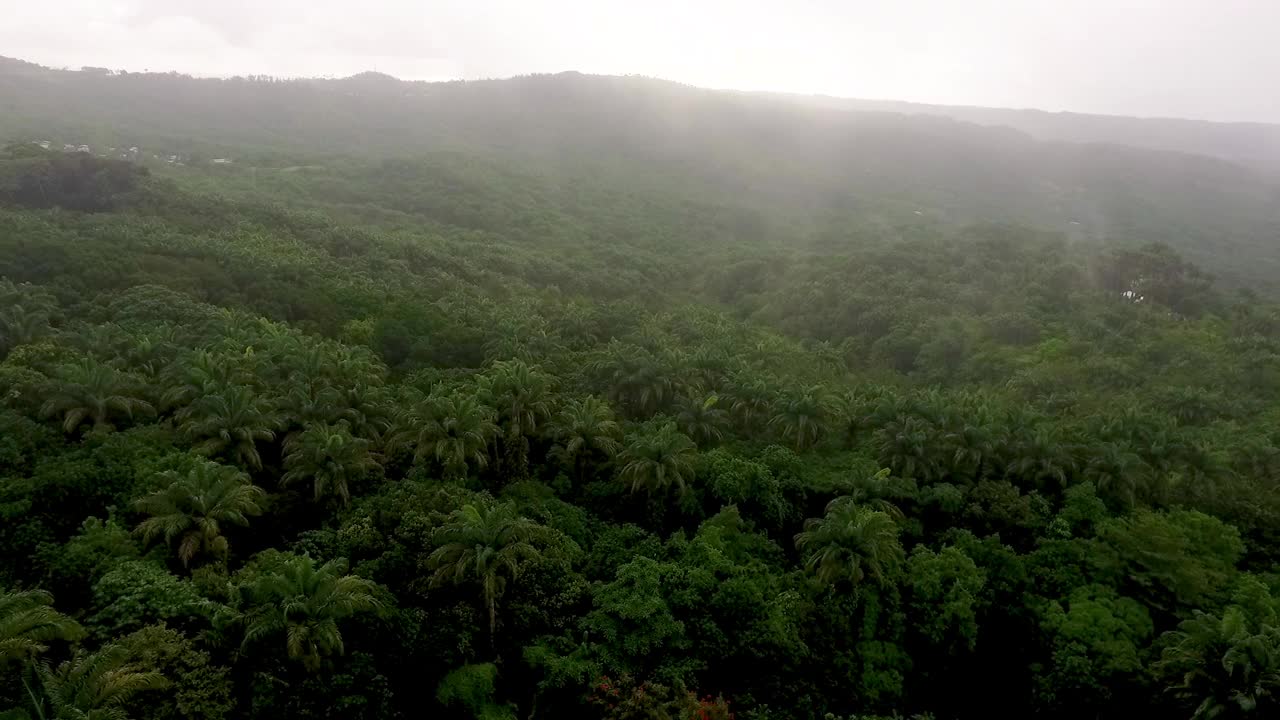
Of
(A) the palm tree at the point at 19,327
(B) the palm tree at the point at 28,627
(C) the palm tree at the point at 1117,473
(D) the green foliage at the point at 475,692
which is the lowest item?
(D) the green foliage at the point at 475,692

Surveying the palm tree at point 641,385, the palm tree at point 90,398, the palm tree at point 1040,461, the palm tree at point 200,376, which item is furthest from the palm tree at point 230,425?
the palm tree at point 1040,461

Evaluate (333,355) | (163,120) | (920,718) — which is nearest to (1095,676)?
(920,718)

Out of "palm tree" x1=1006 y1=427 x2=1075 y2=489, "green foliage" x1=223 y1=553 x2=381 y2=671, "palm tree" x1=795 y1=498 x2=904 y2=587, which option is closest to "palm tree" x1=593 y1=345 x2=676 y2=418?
"palm tree" x1=795 y1=498 x2=904 y2=587

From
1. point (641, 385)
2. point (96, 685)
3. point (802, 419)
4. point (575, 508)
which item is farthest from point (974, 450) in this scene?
point (96, 685)

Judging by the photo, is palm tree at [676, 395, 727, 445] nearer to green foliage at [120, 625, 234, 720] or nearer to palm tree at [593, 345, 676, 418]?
palm tree at [593, 345, 676, 418]

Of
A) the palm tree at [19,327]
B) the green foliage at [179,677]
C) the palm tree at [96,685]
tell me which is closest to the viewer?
the palm tree at [96,685]

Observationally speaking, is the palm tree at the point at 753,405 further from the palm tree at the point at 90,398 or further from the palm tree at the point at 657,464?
the palm tree at the point at 90,398

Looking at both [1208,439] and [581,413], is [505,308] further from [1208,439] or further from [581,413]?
[1208,439]
